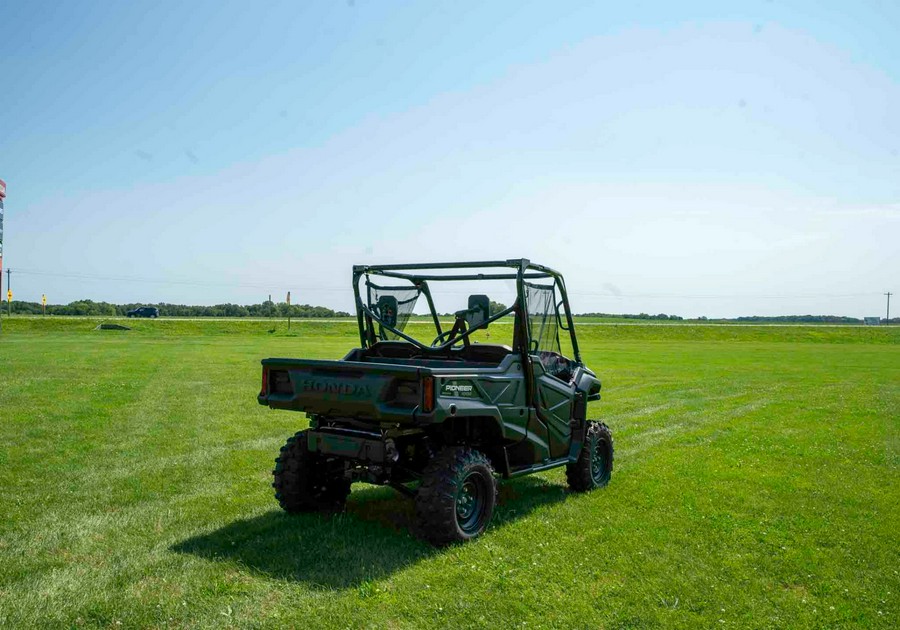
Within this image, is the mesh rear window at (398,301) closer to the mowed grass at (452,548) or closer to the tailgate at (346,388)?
the mowed grass at (452,548)

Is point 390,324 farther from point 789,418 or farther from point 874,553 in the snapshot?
point 789,418

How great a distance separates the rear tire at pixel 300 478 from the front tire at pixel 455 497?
137 cm

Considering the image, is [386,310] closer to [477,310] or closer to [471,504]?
[477,310]

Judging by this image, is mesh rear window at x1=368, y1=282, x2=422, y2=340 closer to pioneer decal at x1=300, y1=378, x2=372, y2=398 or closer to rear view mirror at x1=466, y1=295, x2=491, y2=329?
rear view mirror at x1=466, y1=295, x2=491, y2=329

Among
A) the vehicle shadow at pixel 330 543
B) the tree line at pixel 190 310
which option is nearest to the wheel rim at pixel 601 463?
the vehicle shadow at pixel 330 543

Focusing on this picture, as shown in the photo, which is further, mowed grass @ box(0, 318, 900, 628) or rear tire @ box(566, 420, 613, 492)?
rear tire @ box(566, 420, 613, 492)

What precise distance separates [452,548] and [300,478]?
179 centimetres

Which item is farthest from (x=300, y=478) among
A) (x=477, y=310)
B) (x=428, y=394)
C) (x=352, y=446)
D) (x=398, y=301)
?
(x=477, y=310)

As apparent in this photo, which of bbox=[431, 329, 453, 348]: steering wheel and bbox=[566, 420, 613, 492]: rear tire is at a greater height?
bbox=[431, 329, 453, 348]: steering wheel

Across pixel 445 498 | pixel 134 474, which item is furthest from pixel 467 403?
pixel 134 474

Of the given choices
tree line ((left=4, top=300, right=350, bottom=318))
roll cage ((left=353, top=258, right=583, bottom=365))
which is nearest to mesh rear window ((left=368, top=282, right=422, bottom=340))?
roll cage ((left=353, top=258, right=583, bottom=365))

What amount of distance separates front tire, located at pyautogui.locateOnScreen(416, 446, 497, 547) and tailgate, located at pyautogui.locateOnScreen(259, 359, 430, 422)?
0.61 metres

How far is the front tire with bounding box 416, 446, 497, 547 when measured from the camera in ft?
21.4

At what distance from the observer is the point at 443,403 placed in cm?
645
